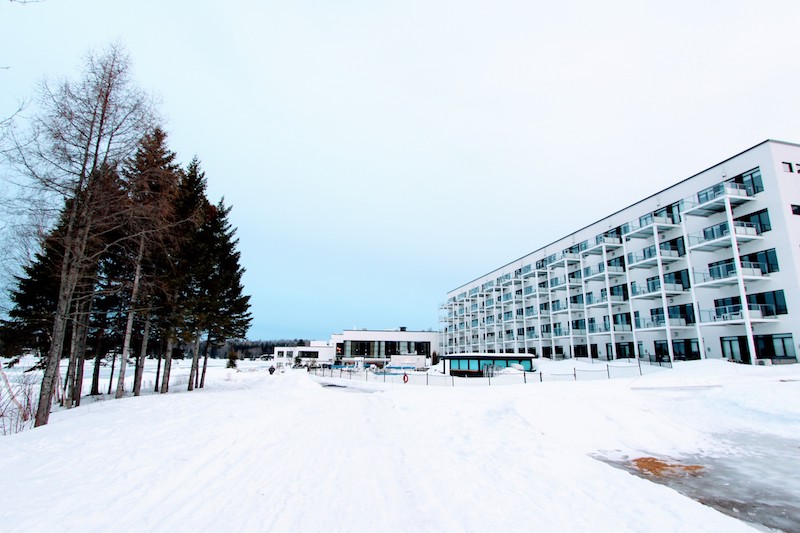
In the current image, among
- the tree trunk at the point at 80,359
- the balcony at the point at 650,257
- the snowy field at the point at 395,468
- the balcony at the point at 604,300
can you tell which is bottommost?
the snowy field at the point at 395,468

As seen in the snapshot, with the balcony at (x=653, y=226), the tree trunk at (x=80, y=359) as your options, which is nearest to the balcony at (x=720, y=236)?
the balcony at (x=653, y=226)

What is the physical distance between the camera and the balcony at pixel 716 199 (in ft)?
105

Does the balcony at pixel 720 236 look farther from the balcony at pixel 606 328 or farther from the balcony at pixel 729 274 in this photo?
the balcony at pixel 606 328

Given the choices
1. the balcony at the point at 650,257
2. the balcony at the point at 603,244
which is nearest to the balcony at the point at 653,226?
the balcony at the point at 650,257

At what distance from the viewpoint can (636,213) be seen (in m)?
44.4

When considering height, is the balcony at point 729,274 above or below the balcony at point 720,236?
below

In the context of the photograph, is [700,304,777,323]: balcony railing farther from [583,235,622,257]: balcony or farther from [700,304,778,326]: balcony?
[583,235,622,257]: balcony

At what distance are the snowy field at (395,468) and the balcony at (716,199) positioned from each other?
79.0 ft

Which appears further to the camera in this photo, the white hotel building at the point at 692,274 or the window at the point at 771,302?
the white hotel building at the point at 692,274

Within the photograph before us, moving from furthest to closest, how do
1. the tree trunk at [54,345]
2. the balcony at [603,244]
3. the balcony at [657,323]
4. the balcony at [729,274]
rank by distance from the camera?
the balcony at [603,244] < the balcony at [657,323] < the balcony at [729,274] < the tree trunk at [54,345]

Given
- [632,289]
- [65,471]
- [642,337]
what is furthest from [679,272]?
[65,471]

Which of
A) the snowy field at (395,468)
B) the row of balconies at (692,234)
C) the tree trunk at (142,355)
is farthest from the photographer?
the row of balconies at (692,234)

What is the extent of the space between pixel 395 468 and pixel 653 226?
40.4m

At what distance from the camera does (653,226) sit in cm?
3903
